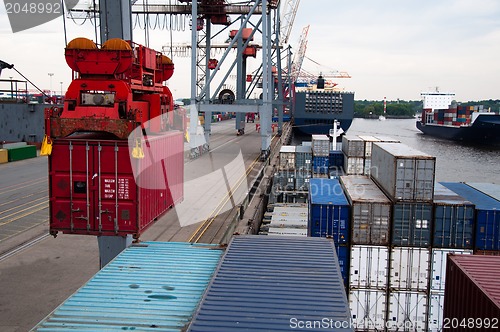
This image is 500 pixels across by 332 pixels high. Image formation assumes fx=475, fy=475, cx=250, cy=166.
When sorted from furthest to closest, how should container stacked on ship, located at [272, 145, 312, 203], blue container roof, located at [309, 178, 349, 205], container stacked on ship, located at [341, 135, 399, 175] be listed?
1. container stacked on ship, located at [272, 145, 312, 203]
2. container stacked on ship, located at [341, 135, 399, 175]
3. blue container roof, located at [309, 178, 349, 205]

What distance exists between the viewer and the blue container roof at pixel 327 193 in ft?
53.8

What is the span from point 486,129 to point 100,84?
95.0 m

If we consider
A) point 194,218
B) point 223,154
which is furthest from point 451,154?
point 194,218

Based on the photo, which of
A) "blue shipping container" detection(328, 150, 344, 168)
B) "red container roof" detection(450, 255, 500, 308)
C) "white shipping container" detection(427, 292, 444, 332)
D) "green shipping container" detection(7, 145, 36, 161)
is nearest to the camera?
"red container roof" detection(450, 255, 500, 308)

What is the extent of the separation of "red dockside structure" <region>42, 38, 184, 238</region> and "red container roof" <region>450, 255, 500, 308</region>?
7.63m

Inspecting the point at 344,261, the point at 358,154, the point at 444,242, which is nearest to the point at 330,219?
the point at 344,261

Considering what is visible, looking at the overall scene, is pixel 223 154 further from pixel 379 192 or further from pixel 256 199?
pixel 379 192

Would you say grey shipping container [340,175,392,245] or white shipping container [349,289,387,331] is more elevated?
grey shipping container [340,175,392,245]

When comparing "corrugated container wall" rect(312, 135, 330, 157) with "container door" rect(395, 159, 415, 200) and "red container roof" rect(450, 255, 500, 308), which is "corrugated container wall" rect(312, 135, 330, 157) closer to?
"container door" rect(395, 159, 415, 200)

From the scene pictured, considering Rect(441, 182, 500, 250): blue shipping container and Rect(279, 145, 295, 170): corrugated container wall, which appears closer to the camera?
Rect(441, 182, 500, 250): blue shipping container

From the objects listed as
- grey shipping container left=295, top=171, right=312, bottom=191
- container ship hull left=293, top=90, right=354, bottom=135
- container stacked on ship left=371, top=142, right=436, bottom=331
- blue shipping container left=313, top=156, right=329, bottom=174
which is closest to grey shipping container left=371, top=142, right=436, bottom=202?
container stacked on ship left=371, top=142, right=436, bottom=331

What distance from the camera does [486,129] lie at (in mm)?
92500

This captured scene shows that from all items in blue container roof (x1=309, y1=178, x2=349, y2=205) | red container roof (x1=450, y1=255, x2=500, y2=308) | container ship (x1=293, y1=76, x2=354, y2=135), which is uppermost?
container ship (x1=293, y1=76, x2=354, y2=135)

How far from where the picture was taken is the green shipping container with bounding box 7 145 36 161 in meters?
46.6
